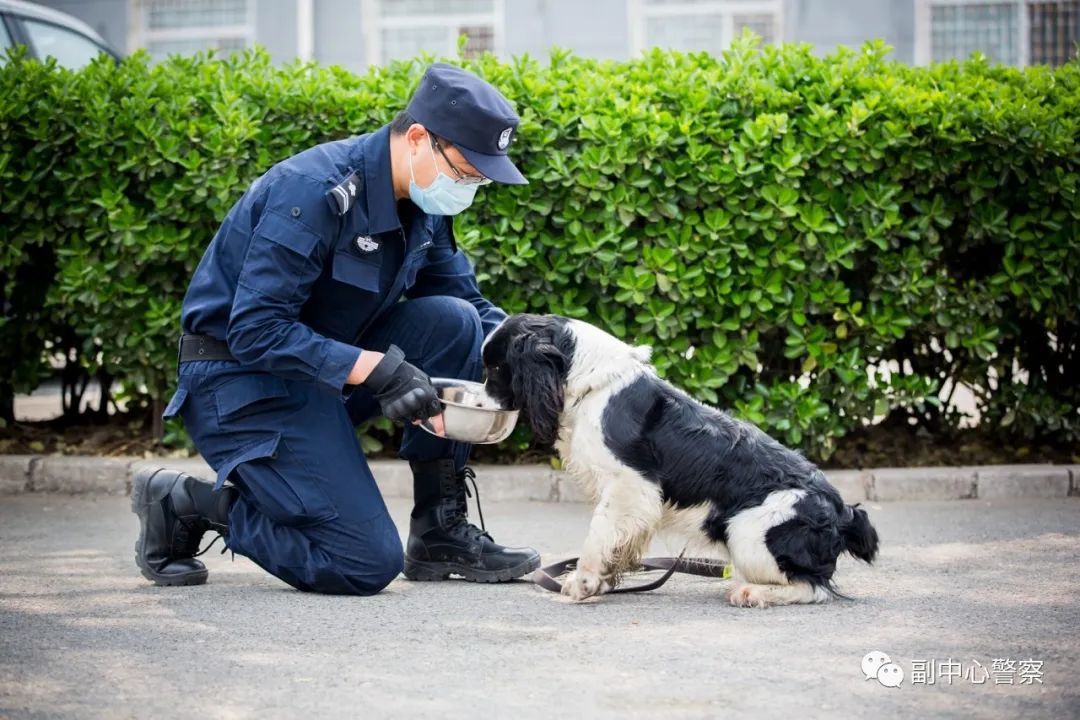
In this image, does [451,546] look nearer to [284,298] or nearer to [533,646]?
[533,646]

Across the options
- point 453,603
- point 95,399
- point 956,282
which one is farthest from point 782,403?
point 95,399

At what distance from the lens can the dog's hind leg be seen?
4141 millimetres

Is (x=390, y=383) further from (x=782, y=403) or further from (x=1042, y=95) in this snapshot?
(x=1042, y=95)

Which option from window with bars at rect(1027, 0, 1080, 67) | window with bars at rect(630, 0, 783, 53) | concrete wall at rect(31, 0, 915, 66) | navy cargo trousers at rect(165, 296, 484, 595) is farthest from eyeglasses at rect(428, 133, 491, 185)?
window with bars at rect(1027, 0, 1080, 67)

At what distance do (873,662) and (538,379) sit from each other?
148cm

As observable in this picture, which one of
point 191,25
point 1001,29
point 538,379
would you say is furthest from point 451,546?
point 191,25

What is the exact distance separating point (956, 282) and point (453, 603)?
3.72m

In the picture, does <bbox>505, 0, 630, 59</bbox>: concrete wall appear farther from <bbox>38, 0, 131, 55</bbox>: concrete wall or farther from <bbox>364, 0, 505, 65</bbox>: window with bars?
<bbox>38, 0, 131, 55</bbox>: concrete wall

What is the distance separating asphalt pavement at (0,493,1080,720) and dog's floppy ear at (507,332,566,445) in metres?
0.67

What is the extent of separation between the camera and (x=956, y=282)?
255 inches

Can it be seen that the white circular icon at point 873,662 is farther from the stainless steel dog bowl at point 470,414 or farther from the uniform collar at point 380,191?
the uniform collar at point 380,191

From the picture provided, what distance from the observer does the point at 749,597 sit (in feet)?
13.4

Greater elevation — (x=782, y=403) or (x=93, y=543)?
(x=782, y=403)

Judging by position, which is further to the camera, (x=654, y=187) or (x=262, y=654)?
(x=654, y=187)
